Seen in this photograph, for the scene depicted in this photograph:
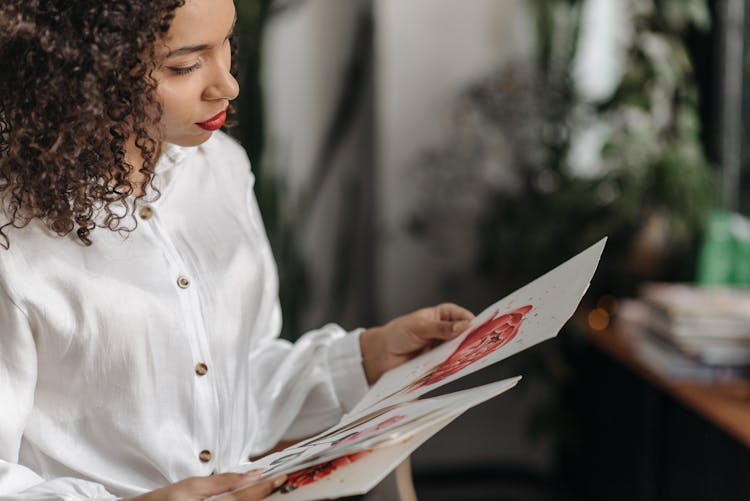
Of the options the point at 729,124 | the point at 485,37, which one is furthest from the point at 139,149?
the point at 729,124

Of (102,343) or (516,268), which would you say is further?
(516,268)

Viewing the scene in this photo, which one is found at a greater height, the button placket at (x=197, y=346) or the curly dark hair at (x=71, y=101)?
the curly dark hair at (x=71, y=101)

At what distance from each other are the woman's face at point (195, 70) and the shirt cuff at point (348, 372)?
1.21ft

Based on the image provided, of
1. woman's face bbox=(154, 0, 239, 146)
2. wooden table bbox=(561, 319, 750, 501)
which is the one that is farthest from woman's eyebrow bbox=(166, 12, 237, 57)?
wooden table bbox=(561, 319, 750, 501)

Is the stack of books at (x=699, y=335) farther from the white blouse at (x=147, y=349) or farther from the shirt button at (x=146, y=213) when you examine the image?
the shirt button at (x=146, y=213)

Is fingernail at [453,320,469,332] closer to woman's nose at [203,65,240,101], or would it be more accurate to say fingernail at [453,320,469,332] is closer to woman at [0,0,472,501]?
woman at [0,0,472,501]

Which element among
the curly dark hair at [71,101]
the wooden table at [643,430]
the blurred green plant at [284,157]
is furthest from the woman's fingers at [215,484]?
the blurred green plant at [284,157]

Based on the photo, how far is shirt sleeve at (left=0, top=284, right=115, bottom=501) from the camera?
93cm

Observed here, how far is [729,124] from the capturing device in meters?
3.09

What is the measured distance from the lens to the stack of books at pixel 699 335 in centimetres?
216

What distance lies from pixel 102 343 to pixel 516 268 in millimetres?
2081

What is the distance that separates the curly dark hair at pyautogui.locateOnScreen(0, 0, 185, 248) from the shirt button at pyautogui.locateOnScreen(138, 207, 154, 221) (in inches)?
3.3

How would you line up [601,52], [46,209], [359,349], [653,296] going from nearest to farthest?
[46,209] < [359,349] < [653,296] < [601,52]

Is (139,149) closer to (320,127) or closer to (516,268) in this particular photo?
(516,268)
